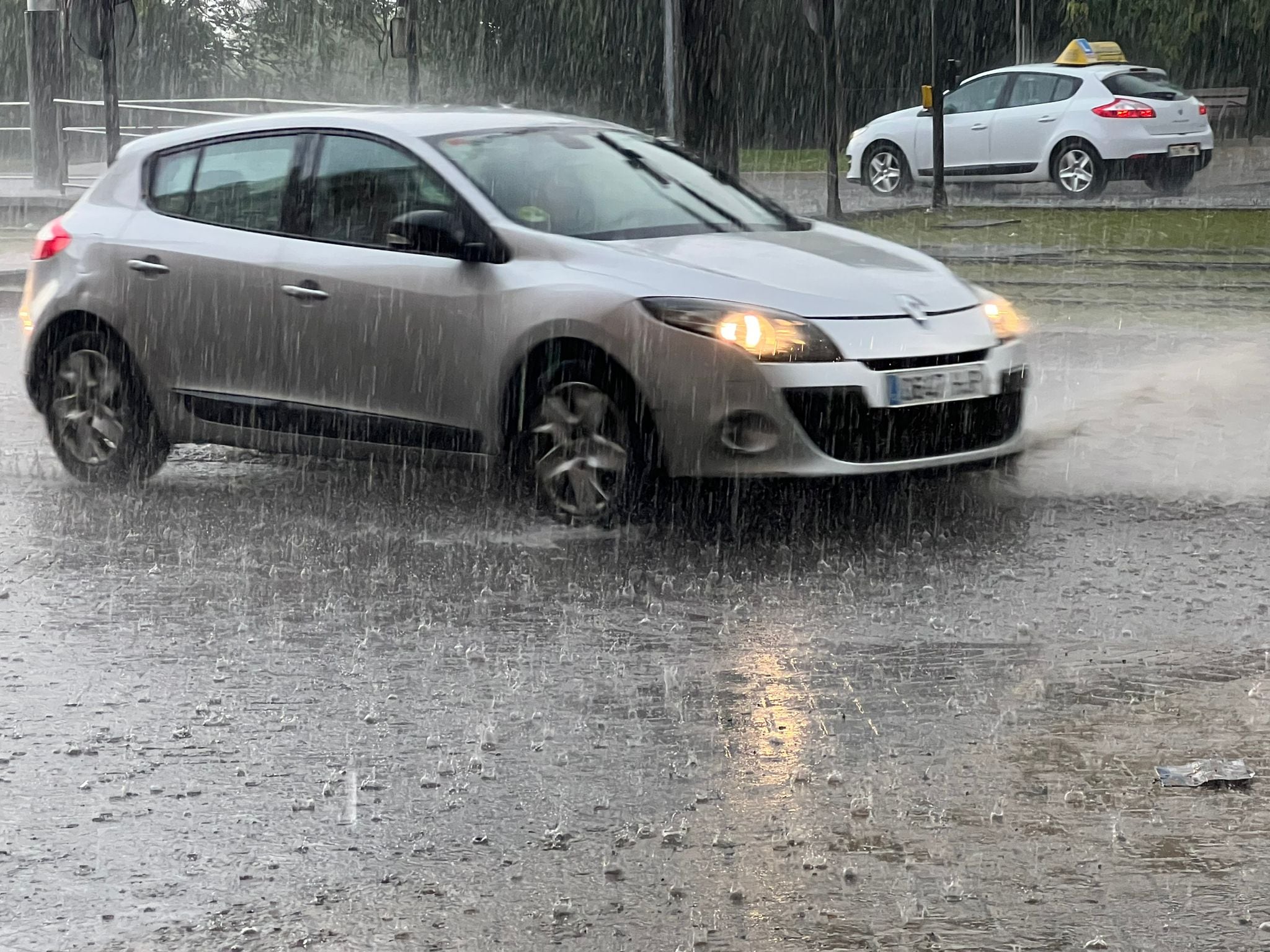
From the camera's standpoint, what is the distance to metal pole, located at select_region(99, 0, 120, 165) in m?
20.3

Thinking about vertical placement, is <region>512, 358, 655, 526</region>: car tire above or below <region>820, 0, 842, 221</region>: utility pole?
below

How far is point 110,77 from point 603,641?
52.5 feet

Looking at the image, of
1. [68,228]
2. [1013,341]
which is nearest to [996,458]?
[1013,341]

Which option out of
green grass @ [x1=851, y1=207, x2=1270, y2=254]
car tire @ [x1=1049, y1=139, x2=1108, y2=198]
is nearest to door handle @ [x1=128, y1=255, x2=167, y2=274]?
green grass @ [x1=851, y1=207, x2=1270, y2=254]

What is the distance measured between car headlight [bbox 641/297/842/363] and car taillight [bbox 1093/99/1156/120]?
680 inches

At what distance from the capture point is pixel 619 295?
23.8ft

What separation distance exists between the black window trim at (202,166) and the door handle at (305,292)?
9.4 inches

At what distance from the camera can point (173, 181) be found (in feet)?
28.2

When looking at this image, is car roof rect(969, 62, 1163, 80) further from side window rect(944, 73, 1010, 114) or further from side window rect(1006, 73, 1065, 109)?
side window rect(944, 73, 1010, 114)

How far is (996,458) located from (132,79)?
1573 inches

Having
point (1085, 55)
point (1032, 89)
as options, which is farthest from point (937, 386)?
point (1085, 55)

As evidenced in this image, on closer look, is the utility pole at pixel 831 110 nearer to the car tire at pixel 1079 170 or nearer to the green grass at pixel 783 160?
the car tire at pixel 1079 170

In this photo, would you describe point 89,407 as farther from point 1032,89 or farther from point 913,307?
point 1032,89

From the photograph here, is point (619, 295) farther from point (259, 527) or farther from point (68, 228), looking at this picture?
point (68, 228)
